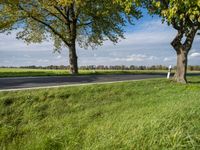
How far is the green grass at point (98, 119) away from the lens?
772 cm

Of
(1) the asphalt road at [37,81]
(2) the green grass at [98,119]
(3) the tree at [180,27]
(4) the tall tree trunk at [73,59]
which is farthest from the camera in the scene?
(4) the tall tree trunk at [73,59]

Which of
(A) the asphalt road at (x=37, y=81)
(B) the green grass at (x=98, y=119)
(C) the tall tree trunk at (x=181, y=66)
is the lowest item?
(B) the green grass at (x=98, y=119)

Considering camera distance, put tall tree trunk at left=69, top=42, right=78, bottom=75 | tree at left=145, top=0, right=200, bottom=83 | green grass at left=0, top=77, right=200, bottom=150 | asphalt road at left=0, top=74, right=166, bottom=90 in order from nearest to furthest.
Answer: green grass at left=0, top=77, right=200, bottom=150 → asphalt road at left=0, top=74, right=166, bottom=90 → tree at left=145, top=0, right=200, bottom=83 → tall tree trunk at left=69, top=42, right=78, bottom=75

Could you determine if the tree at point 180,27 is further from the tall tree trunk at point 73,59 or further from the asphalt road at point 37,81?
the tall tree trunk at point 73,59

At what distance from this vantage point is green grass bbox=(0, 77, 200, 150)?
7723 millimetres

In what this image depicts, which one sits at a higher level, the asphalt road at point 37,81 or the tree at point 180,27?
the tree at point 180,27

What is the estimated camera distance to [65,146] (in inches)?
320

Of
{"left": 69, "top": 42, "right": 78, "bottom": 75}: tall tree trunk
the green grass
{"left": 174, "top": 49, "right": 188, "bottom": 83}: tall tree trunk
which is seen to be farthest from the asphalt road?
{"left": 69, "top": 42, "right": 78, "bottom": 75}: tall tree trunk

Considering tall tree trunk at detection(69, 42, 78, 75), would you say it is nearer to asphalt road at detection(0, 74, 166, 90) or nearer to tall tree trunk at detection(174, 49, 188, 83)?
asphalt road at detection(0, 74, 166, 90)

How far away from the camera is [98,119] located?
10.5m

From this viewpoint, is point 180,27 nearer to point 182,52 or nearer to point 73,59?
point 182,52

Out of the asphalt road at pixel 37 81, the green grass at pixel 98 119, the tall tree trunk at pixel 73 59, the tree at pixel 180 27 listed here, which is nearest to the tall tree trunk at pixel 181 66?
the tree at pixel 180 27

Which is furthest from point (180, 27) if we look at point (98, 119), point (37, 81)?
point (98, 119)

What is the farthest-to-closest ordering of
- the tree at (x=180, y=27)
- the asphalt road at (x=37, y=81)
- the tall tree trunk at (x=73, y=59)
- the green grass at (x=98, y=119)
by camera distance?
1. the tall tree trunk at (x=73, y=59)
2. the tree at (x=180, y=27)
3. the asphalt road at (x=37, y=81)
4. the green grass at (x=98, y=119)
